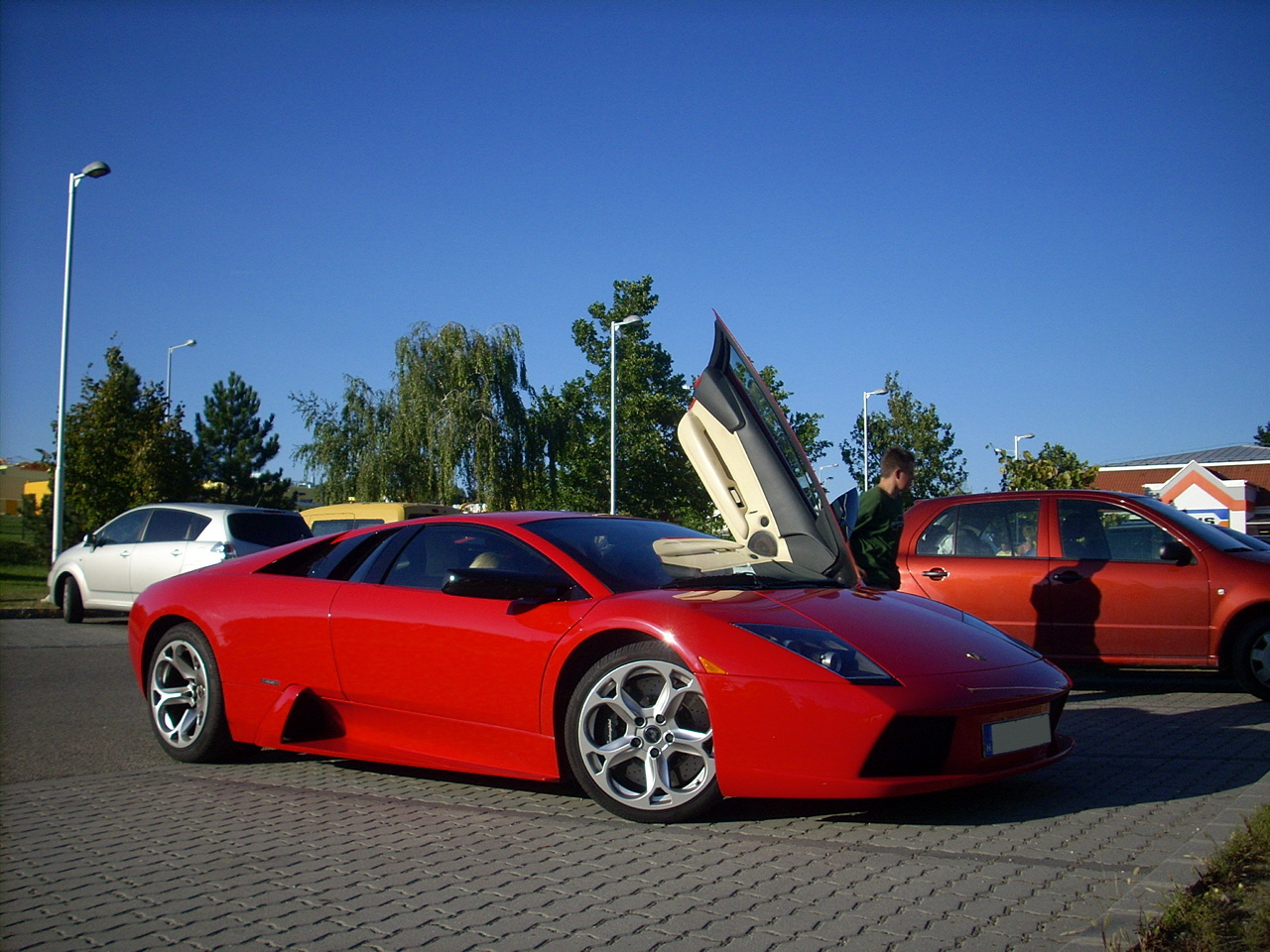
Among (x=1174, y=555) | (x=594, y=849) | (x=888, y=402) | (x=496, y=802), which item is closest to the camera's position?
(x=594, y=849)

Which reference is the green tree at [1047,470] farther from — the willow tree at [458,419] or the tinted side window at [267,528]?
the tinted side window at [267,528]

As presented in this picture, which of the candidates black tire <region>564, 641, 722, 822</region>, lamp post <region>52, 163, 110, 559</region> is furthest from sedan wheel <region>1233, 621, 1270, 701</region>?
lamp post <region>52, 163, 110, 559</region>

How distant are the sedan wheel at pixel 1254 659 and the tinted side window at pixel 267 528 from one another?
33.1 feet

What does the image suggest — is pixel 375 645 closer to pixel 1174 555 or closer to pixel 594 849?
pixel 594 849

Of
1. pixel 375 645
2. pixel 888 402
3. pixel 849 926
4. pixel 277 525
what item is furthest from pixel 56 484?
pixel 888 402

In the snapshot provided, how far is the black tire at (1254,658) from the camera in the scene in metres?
7.45

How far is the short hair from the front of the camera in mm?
7090

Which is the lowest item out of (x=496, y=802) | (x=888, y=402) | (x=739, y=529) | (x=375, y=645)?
(x=496, y=802)

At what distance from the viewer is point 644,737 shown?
4.14 metres

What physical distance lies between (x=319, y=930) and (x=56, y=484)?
A: 20.3 metres

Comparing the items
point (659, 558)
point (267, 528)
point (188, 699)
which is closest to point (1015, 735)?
point (659, 558)

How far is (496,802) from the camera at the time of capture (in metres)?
4.57

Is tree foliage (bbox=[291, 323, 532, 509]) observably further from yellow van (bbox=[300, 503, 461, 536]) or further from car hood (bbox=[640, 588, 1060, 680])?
car hood (bbox=[640, 588, 1060, 680])

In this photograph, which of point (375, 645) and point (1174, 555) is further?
point (1174, 555)
